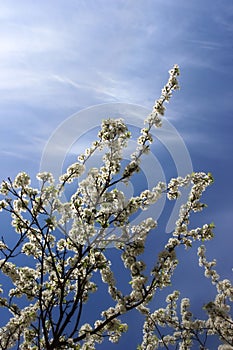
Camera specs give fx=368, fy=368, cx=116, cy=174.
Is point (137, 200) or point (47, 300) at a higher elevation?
point (137, 200)

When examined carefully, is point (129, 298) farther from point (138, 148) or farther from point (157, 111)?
point (157, 111)

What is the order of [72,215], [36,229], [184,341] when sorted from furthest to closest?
[184,341]
[36,229]
[72,215]

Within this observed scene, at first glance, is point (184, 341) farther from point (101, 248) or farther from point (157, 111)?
point (157, 111)

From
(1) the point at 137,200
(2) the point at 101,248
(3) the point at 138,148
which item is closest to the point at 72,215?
(2) the point at 101,248

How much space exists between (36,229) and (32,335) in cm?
253

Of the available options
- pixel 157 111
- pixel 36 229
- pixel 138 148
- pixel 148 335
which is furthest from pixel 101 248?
pixel 148 335

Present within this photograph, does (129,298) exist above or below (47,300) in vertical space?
below

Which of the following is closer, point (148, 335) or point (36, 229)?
point (36, 229)

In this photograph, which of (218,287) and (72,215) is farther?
(218,287)

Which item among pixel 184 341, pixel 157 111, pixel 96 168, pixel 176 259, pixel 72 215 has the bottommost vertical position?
pixel 184 341

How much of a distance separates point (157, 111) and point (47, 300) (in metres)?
5.47

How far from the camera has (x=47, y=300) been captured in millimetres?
9117

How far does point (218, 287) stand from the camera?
12031 mm

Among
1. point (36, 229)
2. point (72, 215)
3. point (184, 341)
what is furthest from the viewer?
point (184, 341)
